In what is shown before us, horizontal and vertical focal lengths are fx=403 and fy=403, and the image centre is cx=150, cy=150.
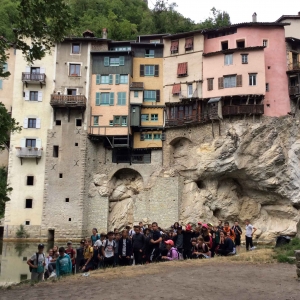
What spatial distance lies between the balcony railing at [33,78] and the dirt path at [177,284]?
33372mm

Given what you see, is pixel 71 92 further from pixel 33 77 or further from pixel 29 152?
pixel 29 152

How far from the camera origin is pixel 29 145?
143 ft

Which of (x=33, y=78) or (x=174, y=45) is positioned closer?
(x=33, y=78)

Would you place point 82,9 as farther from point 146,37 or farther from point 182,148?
point 182,148

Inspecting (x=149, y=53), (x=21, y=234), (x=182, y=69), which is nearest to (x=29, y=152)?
(x=21, y=234)

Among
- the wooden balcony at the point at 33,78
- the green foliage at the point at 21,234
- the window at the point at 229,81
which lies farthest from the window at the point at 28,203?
the window at the point at 229,81

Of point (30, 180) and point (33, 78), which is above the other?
point (33, 78)

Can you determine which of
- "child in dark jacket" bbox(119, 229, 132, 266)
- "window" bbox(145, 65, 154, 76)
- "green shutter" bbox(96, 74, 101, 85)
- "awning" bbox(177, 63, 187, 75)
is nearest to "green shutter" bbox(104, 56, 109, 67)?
"green shutter" bbox(96, 74, 101, 85)

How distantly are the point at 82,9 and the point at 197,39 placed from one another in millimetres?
39016

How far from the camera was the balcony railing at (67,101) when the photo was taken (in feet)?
142

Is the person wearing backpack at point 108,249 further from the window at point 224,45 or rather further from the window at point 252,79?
the window at point 224,45

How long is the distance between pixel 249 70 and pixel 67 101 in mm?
19359

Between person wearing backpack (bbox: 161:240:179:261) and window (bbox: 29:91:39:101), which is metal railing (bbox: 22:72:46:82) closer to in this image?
window (bbox: 29:91:39:101)

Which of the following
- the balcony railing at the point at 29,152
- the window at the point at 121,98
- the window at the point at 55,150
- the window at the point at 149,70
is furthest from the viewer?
the window at the point at 149,70
